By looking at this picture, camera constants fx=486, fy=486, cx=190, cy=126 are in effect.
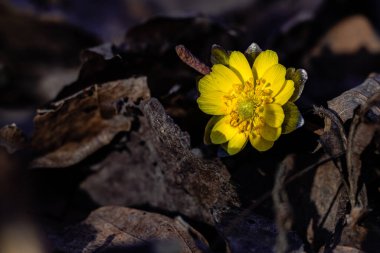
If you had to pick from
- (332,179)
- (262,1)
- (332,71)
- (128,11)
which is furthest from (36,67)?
(332,179)

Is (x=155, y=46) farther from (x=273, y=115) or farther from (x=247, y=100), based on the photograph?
(x=273, y=115)

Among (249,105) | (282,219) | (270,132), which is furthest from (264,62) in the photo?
(282,219)

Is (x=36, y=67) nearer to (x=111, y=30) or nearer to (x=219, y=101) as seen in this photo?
(x=111, y=30)

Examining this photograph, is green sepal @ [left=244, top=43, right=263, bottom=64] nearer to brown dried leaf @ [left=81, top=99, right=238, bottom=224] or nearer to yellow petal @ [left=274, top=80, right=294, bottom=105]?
yellow petal @ [left=274, top=80, right=294, bottom=105]

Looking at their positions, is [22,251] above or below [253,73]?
below

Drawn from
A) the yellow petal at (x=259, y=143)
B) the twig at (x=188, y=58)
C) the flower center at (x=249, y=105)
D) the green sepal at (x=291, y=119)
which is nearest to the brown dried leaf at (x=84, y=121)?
the twig at (x=188, y=58)

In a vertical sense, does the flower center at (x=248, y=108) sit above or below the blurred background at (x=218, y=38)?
below

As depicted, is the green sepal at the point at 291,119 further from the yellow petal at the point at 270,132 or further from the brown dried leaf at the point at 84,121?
the brown dried leaf at the point at 84,121

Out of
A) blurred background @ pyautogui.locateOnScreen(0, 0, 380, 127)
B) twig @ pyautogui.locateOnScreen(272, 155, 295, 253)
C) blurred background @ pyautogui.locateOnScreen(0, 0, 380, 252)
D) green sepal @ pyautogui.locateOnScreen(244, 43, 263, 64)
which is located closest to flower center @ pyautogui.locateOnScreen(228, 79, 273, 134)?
green sepal @ pyautogui.locateOnScreen(244, 43, 263, 64)
